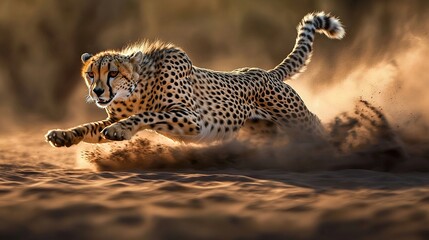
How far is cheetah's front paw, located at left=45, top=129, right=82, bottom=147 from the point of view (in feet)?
17.9

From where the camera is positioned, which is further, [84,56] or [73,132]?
[84,56]

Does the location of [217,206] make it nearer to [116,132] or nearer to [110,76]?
[116,132]

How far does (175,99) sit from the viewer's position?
6.02m

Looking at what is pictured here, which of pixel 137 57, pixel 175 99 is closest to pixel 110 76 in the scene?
pixel 137 57

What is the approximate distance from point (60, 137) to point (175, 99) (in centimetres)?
108

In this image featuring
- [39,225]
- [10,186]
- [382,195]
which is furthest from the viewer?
[10,186]

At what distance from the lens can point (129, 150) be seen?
5.86 metres

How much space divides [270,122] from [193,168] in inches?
63.1

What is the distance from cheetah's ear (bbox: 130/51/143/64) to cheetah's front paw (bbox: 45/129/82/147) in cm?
86

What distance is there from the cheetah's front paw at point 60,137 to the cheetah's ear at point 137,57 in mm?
861

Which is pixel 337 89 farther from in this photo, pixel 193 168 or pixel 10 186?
pixel 10 186

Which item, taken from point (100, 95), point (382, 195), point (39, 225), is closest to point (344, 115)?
point (100, 95)

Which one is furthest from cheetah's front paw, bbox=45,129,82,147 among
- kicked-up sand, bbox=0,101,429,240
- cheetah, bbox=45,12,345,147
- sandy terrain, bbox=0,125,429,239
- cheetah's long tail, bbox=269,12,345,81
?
cheetah's long tail, bbox=269,12,345,81

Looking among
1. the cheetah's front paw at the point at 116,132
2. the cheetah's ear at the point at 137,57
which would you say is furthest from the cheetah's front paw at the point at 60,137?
the cheetah's ear at the point at 137,57
